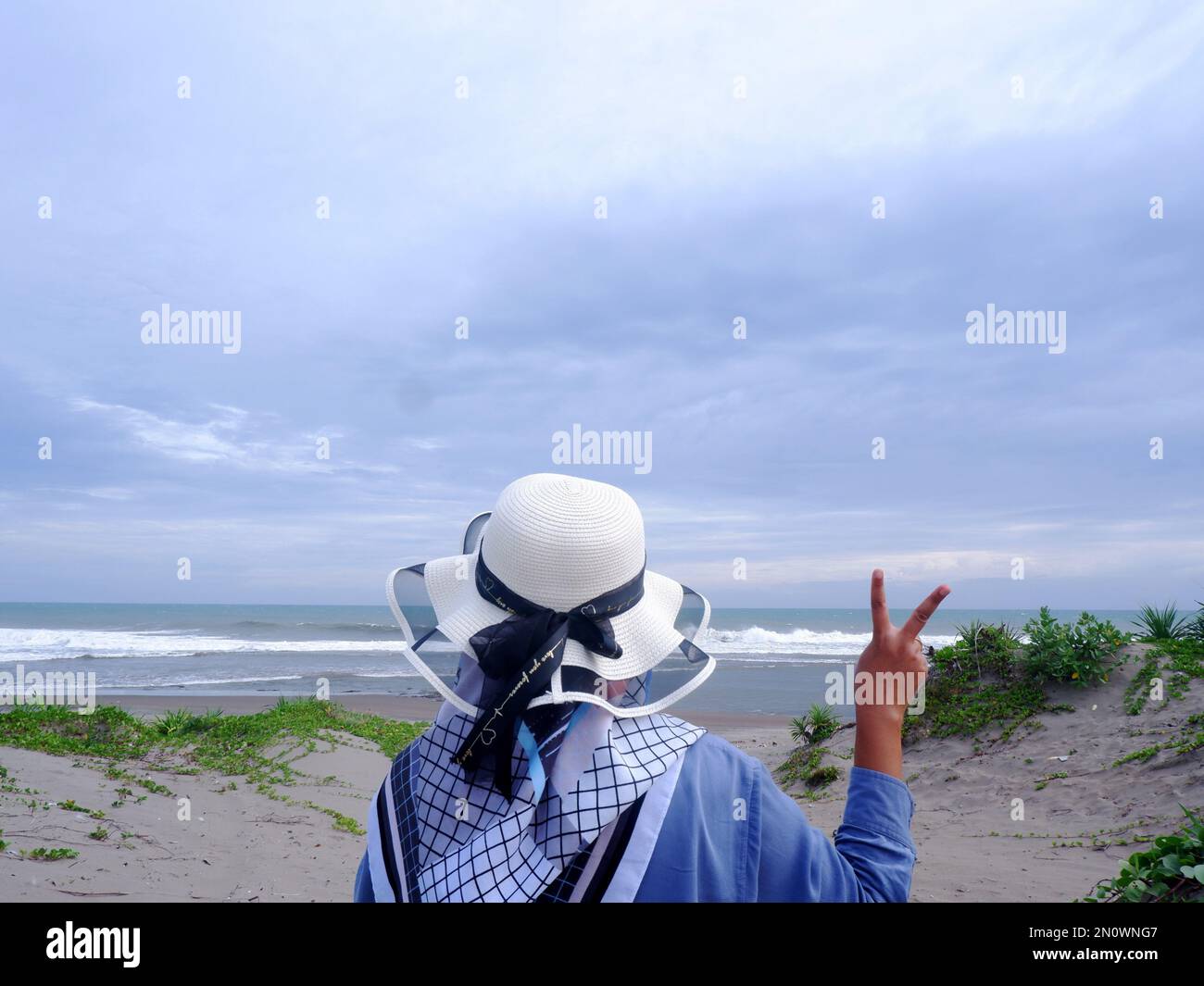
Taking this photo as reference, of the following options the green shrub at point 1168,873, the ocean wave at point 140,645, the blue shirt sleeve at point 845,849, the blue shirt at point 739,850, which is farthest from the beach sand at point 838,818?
the ocean wave at point 140,645

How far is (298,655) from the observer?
27.5 metres

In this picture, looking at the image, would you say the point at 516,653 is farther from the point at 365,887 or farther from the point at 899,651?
the point at 899,651

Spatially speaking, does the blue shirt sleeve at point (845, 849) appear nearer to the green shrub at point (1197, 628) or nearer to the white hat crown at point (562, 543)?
the white hat crown at point (562, 543)

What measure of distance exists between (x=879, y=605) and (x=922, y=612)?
0.28 ft

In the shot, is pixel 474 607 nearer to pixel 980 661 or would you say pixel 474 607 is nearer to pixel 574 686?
pixel 574 686

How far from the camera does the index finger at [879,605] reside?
1610 mm

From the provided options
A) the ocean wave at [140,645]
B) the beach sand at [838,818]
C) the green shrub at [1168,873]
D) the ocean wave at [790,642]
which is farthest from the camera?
the ocean wave at [790,642]

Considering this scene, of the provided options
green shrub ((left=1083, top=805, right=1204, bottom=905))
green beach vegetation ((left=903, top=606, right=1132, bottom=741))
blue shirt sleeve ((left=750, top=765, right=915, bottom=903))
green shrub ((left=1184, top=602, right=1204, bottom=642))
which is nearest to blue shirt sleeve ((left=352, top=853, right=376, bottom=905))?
blue shirt sleeve ((left=750, top=765, right=915, bottom=903))

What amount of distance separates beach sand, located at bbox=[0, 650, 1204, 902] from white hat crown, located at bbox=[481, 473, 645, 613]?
426 cm

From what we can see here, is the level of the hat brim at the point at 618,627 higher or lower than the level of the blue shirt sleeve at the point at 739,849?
higher

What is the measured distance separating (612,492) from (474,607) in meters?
0.38

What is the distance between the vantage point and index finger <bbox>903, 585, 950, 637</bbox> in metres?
1.57

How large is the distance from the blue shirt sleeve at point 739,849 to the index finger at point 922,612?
41 cm

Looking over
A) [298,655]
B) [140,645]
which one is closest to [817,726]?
[298,655]
